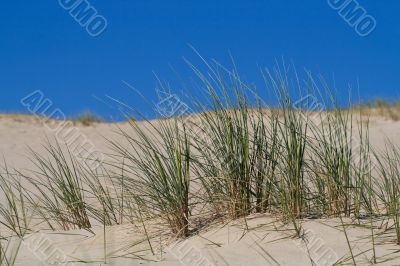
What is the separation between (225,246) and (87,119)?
411 inches

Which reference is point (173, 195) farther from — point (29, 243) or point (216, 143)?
point (29, 243)

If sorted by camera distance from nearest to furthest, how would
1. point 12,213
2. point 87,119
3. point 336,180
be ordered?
point 336,180 < point 12,213 < point 87,119

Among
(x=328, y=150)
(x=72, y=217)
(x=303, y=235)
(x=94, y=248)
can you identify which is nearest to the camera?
(x=303, y=235)

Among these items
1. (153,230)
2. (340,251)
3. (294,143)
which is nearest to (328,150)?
(294,143)

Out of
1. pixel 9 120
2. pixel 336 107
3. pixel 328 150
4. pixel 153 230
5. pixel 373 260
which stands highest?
pixel 9 120

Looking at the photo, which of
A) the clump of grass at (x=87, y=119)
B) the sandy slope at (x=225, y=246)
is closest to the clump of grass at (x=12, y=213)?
the sandy slope at (x=225, y=246)

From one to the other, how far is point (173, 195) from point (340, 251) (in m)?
0.92

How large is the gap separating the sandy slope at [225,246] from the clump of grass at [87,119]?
9570mm

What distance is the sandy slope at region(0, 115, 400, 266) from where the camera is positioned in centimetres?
278

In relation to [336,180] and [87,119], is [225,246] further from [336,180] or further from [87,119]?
[87,119]

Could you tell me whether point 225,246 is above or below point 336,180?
below

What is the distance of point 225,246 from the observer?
297 centimetres

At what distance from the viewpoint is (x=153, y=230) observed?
3.33 metres

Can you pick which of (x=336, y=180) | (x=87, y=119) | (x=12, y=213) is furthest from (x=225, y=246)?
(x=87, y=119)
